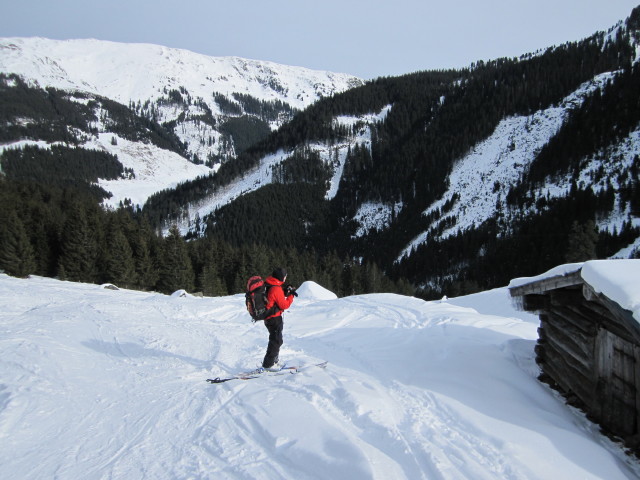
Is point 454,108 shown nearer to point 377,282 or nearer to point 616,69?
point 616,69

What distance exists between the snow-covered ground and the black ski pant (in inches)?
23.4

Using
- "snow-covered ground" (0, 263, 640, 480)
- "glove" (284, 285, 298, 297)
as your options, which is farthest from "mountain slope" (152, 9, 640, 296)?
"glove" (284, 285, 298, 297)

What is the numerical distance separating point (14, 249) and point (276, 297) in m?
40.1

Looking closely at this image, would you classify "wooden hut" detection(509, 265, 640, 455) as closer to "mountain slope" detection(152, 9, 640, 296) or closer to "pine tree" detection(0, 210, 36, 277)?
"pine tree" detection(0, 210, 36, 277)

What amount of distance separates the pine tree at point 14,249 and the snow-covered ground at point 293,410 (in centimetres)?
3151

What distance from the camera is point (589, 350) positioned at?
6.12 m

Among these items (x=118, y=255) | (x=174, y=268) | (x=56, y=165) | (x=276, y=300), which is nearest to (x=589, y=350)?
(x=276, y=300)

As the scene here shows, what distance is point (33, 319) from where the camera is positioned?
1207 centimetres

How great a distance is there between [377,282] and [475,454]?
193ft

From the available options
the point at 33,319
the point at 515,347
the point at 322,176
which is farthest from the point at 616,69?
the point at 33,319

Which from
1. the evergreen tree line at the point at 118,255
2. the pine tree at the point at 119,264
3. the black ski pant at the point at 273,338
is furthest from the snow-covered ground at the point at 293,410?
the evergreen tree line at the point at 118,255

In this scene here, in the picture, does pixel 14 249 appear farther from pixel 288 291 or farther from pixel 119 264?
pixel 288 291

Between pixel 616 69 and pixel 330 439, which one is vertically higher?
pixel 616 69

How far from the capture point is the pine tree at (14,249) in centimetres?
3500
